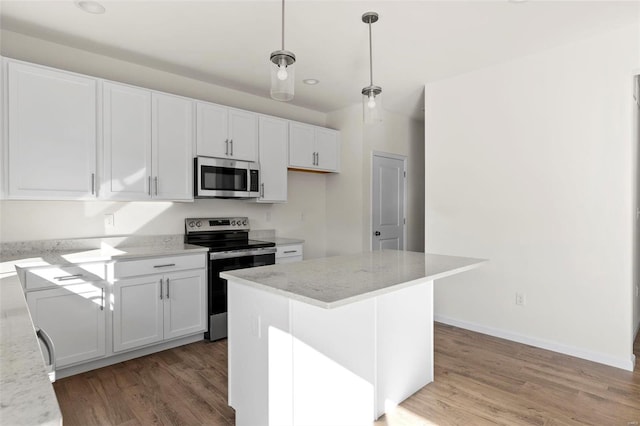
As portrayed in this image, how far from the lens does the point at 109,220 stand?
3.29 metres

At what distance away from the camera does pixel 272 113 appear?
4539 millimetres

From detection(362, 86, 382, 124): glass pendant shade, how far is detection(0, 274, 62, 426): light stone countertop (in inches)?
78.4

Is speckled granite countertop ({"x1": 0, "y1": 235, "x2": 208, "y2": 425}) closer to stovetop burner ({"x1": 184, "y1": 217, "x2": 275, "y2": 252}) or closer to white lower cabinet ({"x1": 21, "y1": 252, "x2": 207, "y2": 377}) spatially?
white lower cabinet ({"x1": 21, "y1": 252, "x2": 207, "y2": 377})

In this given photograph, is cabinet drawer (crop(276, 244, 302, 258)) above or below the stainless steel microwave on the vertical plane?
below

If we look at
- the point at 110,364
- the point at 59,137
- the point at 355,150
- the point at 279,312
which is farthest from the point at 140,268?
the point at 355,150

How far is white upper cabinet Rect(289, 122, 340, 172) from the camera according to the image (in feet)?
14.4

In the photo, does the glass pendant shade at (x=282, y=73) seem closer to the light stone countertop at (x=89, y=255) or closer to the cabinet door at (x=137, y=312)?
the light stone countertop at (x=89, y=255)

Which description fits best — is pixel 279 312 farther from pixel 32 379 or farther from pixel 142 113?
pixel 142 113

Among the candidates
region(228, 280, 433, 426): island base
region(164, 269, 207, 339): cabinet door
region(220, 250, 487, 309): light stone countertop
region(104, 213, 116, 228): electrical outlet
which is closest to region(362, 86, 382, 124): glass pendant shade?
A: region(220, 250, 487, 309): light stone countertop

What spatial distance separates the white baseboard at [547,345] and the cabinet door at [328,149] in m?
2.27

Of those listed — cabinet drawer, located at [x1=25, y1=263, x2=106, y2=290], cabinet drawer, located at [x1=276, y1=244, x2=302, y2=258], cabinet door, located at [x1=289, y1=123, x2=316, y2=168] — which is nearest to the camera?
cabinet drawer, located at [x1=25, y1=263, x2=106, y2=290]

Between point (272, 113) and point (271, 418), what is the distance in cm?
355

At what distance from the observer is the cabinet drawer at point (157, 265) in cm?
287

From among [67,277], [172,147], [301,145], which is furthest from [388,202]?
[67,277]
